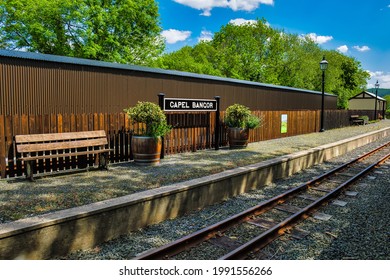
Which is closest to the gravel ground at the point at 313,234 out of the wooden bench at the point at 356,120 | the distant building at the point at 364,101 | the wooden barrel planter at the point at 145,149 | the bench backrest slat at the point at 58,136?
the wooden barrel planter at the point at 145,149

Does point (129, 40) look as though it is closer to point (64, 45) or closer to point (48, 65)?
point (64, 45)

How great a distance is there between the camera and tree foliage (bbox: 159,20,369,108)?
4291 centimetres

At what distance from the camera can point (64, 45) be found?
1172 inches

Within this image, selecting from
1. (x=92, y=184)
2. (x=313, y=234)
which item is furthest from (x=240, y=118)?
(x=313, y=234)

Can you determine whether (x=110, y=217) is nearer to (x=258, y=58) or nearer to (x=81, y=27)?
(x=81, y=27)

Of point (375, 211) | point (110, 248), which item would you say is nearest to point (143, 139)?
point (110, 248)

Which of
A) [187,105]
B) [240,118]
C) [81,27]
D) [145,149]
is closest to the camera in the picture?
[145,149]

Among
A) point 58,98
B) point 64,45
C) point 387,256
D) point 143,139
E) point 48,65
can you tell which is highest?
point 64,45

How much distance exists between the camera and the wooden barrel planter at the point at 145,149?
916 centimetres

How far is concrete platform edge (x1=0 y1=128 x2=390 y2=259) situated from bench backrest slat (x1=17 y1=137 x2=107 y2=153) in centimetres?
321

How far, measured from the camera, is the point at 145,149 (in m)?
9.15

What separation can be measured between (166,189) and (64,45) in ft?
93.7

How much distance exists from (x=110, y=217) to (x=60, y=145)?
3681mm

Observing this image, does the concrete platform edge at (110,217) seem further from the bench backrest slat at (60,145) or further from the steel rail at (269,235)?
the bench backrest slat at (60,145)
